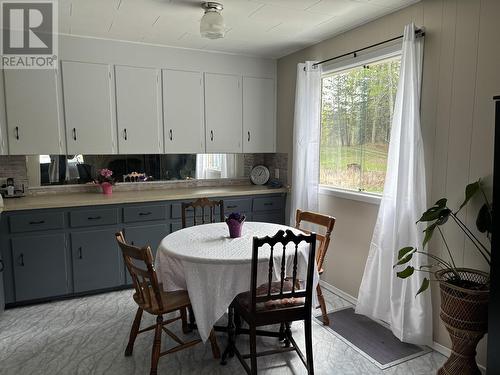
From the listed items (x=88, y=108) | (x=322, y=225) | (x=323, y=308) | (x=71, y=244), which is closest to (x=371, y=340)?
(x=323, y=308)

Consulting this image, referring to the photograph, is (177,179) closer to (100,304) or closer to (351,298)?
(100,304)

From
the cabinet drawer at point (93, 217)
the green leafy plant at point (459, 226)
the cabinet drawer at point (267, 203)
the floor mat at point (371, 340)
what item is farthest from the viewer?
the cabinet drawer at point (267, 203)

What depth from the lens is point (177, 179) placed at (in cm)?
426

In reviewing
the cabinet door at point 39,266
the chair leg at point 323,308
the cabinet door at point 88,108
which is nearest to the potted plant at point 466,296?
the chair leg at point 323,308

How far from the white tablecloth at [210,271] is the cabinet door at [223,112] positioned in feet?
6.38

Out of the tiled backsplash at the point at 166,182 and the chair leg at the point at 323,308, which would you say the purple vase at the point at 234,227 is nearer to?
the chair leg at the point at 323,308

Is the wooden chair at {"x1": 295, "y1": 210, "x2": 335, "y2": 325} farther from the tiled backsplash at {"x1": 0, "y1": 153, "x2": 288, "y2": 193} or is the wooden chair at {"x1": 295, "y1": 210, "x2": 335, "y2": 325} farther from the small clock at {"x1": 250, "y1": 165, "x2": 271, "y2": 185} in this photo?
the small clock at {"x1": 250, "y1": 165, "x2": 271, "y2": 185}

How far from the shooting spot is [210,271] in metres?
2.13

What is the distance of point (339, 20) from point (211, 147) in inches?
74.5

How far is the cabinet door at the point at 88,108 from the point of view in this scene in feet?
11.4

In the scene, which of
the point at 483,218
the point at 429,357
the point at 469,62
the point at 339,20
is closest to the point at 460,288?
the point at 483,218

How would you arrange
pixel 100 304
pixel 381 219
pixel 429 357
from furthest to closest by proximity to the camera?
pixel 100 304 → pixel 381 219 → pixel 429 357

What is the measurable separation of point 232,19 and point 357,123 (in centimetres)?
141

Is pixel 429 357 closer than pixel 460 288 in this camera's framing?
No
